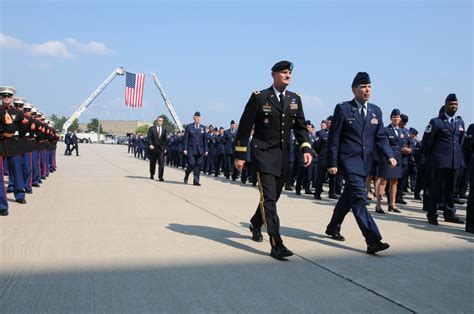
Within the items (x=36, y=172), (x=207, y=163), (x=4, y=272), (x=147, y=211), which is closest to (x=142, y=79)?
(x=207, y=163)

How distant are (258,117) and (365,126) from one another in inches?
53.7

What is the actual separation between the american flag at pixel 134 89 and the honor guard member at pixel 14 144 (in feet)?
147

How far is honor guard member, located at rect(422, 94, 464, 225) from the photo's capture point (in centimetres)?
781

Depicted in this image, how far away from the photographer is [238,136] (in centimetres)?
549

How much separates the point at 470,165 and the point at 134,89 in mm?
49712

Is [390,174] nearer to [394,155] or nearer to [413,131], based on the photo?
[394,155]

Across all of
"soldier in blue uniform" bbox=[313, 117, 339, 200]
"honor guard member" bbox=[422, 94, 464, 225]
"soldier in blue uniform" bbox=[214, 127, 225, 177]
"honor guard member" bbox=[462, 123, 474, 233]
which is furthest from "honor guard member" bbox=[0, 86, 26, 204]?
"soldier in blue uniform" bbox=[214, 127, 225, 177]

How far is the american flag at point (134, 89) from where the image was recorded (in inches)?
2098

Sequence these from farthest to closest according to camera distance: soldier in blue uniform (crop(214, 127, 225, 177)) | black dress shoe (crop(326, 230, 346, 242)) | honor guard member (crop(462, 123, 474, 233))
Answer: soldier in blue uniform (crop(214, 127, 225, 177)), honor guard member (crop(462, 123, 474, 233)), black dress shoe (crop(326, 230, 346, 242))

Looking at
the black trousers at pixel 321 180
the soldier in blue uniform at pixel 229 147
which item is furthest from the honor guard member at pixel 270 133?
the soldier in blue uniform at pixel 229 147

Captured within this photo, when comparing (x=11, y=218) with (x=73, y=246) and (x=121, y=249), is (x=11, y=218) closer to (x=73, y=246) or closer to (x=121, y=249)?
(x=73, y=246)

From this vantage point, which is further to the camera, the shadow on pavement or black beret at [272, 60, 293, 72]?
the shadow on pavement

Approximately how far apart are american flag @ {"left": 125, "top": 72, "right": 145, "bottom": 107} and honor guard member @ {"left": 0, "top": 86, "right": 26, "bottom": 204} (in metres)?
44.7

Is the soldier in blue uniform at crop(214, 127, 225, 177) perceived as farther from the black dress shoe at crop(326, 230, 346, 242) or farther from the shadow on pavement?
the black dress shoe at crop(326, 230, 346, 242)
